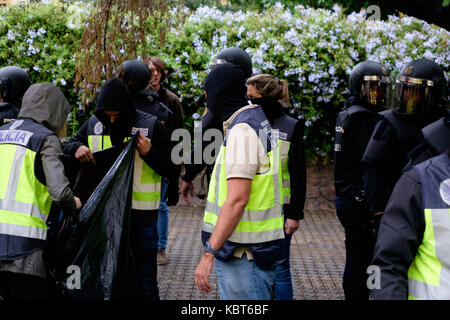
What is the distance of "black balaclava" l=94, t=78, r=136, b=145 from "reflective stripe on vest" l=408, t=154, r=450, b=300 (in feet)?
8.39

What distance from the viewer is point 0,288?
11.7 feet

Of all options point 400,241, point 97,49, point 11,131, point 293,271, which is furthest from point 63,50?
point 400,241

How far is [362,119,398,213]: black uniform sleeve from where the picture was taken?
148 inches

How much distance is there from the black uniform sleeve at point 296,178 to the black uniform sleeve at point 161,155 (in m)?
0.93

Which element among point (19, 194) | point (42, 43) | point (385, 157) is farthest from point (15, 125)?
point (42, 43)

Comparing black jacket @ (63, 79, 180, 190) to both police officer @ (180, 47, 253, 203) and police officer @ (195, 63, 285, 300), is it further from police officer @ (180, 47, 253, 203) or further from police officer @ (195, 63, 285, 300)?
police officer @ (195, 63, 285, 300)

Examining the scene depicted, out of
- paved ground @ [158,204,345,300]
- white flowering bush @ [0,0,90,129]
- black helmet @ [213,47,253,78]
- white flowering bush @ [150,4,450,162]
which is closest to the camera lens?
black helmet @ [213,47,253,78]

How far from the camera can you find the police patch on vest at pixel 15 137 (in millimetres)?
3566

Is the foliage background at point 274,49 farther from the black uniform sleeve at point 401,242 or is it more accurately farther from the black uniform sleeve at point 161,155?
the black uniform sleeve at point 401,242

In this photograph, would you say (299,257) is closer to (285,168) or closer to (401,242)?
(285,168)

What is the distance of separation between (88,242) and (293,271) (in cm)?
318

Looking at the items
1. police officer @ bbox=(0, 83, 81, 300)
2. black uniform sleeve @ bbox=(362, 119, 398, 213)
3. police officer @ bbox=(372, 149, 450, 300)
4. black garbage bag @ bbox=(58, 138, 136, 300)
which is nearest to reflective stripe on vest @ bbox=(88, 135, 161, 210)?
black garbage bag @ bbox=(58, 138, 136, 300)

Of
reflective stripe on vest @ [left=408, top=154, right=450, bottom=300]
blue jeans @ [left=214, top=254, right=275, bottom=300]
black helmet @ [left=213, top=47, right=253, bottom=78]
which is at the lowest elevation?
blue jeans @ [left=214, top=254, right=275, bottom=300]

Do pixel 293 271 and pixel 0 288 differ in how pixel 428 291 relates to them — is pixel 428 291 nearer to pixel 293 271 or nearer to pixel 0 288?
pixel 0 288
